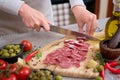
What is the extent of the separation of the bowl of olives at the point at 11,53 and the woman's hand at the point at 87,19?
1.08 ft

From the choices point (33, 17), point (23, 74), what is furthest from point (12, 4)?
point (23, 74)

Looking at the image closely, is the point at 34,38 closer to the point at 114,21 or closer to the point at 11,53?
the point at 11,53

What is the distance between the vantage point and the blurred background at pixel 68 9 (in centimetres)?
214

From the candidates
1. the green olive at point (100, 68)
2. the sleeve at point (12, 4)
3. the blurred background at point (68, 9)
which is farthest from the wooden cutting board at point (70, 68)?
the blurred background at point (68, 9)

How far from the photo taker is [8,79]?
2.72ft

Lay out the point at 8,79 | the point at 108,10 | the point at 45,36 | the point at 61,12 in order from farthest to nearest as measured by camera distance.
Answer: the point at 108,10
the point at 61,12
the point at 45,36
the point at 8,79

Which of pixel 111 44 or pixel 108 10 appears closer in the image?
pixel 111 44

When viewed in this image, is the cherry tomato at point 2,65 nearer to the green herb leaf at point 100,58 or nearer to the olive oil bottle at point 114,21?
the green herb leaf at point 100,58

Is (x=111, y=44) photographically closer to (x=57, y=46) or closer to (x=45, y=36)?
(x=57, y=46)

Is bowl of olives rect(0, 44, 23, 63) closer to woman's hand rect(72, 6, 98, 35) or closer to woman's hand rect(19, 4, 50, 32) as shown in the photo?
woman's hand rect(19, 4, 50, 32)

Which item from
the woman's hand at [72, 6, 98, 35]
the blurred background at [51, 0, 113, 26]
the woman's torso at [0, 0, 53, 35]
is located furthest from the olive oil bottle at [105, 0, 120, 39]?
the blurred background at [51, 0, 113, 26]

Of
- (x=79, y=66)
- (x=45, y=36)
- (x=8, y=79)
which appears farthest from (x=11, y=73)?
(x=45, y=36)

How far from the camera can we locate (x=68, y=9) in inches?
86.3

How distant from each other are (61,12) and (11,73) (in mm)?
1357
